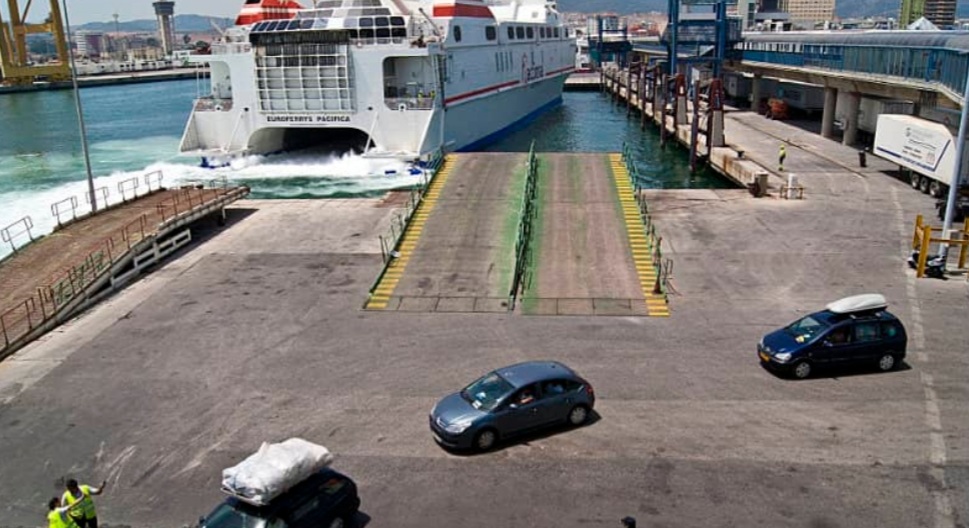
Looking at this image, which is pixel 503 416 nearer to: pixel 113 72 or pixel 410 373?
pixel 410 373

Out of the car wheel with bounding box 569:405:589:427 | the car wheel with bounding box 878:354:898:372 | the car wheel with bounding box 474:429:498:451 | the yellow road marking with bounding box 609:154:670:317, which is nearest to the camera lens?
the car wheel with bounding box 474:429:498:451

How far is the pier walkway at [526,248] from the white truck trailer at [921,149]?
1287cm

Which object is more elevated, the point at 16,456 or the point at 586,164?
the point at 586,164

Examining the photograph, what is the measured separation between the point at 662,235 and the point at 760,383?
488 inches

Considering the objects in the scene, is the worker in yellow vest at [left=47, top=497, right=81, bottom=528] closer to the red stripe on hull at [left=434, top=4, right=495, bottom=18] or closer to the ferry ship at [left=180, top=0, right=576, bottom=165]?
the ferry ship at [left=180, top=0, right=576, bottom=165]

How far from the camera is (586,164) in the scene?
35.3m

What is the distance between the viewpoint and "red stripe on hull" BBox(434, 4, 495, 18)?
160ft

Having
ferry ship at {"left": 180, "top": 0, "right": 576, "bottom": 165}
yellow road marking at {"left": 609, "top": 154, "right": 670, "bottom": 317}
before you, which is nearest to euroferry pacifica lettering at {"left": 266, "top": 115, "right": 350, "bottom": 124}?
ferry ship at {"left": 180, "top": 0, "right": 576, "bottom": 165}

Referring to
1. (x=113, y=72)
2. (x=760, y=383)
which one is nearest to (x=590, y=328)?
(x=760, y=383)

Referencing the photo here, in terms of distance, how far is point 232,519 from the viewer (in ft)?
34.7

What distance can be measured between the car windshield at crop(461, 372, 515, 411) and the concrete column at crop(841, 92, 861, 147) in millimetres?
39639

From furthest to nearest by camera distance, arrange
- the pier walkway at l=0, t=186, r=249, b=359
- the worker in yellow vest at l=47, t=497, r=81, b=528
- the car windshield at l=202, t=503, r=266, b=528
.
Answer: the pier walkway at l=0, t=186, r=249, b=359 → the worker in yellow vest at l=47, t=497, r=81, b=528 → the car windshield at l=202, t=503, r=266, b=528

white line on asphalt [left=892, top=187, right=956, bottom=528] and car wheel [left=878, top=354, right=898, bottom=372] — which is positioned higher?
car wheel [left=878, top=354, right=898, bottom=372]

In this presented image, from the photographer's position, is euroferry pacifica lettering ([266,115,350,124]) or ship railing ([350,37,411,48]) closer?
ship railing ([350,37,411,48])
